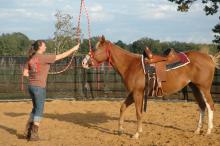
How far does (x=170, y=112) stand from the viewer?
12.0 metres

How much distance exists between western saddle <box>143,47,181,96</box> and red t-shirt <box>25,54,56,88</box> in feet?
6.26

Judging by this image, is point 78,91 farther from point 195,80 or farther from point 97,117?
point 195,80

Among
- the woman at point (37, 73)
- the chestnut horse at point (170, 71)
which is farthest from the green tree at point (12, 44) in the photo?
the woman at point (37, 73)

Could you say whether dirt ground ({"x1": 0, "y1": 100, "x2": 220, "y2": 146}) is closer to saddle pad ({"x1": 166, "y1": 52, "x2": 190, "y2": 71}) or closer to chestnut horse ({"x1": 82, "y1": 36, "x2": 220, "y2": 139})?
chestnut horse ({"x1": 82, "y1": 36, "x2": 220, "y2": 139})

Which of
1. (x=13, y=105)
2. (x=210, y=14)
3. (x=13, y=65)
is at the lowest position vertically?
(x=13, y=105)

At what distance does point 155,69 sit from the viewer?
822 cm

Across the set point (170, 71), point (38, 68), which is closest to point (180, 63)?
point (170, 71)

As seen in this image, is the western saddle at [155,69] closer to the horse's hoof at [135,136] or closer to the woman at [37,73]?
the horse's hoof at [135,136]

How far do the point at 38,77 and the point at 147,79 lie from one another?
7.03 feet

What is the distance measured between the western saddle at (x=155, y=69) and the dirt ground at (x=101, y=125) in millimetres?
951

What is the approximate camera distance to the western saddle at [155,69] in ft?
26.8

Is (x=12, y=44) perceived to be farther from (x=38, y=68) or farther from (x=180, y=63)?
(x=180, y=63)

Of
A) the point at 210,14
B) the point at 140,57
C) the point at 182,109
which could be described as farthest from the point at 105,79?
the point at 210,14

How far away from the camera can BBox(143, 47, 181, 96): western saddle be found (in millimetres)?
8164
